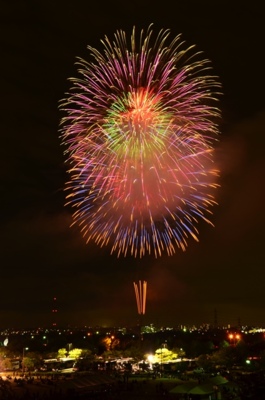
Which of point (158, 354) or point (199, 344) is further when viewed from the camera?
point (199, 344)

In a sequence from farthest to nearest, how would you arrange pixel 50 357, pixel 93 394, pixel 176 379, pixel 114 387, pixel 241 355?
pixel 50 357, pixel 241 355, pixel 176 379, pixel 114 387, pixel 93 394

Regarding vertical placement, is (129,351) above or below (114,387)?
above

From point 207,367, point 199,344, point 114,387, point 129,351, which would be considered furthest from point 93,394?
point 199,344

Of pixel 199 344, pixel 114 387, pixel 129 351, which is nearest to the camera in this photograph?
pixel 114 387

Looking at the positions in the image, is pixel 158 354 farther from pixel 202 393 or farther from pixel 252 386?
pixel 252 386

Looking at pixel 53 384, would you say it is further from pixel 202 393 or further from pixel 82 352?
pixel 82 352

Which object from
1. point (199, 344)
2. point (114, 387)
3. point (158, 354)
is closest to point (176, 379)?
point (114, 387)

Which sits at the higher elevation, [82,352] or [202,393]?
[82,352]

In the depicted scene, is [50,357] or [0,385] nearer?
[0,385]

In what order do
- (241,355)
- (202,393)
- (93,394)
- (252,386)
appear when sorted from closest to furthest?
(252,386) → (202,393) → (93,394) → (241,355)
